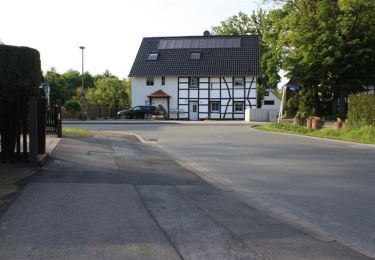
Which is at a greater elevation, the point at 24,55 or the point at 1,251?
the point at 24,55

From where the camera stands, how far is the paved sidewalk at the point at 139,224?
5.91 meters

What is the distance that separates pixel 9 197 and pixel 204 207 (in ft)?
10.1

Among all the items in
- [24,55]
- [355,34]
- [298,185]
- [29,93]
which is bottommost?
[298,185]

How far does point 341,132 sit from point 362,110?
1.77m

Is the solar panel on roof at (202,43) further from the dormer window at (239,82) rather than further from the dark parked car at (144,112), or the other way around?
the dark parked car at (144,112)

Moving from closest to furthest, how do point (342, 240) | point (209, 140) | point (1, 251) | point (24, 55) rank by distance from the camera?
point (1, 251) < point (342, 240) < point (24, 55) < point (209, 140)

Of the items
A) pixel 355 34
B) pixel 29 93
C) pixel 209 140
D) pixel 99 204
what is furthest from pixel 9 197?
pixel 355 34

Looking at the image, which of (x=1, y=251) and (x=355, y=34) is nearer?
(x=1, y=251)

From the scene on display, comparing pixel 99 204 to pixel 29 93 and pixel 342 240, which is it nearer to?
pixel 342 240

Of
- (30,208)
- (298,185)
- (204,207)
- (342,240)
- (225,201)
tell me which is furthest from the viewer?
(298,185)

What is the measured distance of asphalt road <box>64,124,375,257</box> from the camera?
7.75 metres

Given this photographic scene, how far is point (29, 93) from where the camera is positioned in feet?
43.2

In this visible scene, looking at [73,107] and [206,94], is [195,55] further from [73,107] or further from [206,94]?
[73,107]

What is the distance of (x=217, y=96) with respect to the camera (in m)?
59.0
